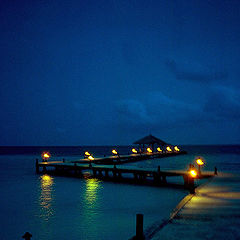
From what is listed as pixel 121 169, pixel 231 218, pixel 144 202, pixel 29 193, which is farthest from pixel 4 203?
pixel 231 218

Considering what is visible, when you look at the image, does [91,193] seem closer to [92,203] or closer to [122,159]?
[92,203]

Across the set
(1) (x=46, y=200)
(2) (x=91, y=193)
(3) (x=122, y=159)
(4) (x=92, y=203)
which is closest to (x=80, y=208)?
(4) (x=92, y=203)

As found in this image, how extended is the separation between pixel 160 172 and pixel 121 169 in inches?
180

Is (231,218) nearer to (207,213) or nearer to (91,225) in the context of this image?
(207,213)

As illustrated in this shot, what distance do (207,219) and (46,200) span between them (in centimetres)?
1386

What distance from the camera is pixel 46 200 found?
20828 millimetres

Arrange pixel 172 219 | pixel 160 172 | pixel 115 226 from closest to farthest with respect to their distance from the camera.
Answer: pixel 172 219
pixel 115 226
pixel 160 172

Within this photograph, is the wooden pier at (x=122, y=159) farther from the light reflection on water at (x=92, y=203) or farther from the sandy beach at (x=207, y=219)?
the sandy beach at (x=207, y=219)

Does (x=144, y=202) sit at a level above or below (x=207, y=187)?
below

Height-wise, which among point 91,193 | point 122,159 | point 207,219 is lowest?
point 91,193

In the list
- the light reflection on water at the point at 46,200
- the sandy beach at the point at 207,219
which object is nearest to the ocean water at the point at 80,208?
the light reflection on water at the point at 46,200

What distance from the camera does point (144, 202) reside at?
2006cm

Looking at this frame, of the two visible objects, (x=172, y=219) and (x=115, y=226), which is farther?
(x=115, y=226)

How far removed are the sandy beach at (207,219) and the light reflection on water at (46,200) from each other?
796 centimetres
